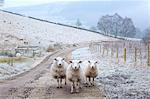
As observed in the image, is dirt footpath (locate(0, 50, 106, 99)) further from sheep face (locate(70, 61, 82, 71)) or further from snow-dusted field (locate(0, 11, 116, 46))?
snow-dusted field (locate(0, 11, 116, 46))

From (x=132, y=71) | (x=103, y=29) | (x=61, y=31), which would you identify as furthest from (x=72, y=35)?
A: (x=132, y=71)

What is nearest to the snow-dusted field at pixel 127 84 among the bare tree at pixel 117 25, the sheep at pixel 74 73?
the sheep at pixel 74 73

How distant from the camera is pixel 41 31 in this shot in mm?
105438

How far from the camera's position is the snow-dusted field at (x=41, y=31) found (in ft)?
303

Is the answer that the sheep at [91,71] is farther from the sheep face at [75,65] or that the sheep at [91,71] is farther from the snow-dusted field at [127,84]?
the sheep face at [75,65]

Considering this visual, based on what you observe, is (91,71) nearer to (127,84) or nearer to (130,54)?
(127,84)

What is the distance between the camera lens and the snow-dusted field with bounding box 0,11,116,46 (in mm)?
92319

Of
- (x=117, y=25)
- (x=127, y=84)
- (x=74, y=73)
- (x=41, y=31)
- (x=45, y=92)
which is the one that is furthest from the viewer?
(x=117, y=25)

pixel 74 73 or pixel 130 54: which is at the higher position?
pixel 130 54

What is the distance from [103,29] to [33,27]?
181ft

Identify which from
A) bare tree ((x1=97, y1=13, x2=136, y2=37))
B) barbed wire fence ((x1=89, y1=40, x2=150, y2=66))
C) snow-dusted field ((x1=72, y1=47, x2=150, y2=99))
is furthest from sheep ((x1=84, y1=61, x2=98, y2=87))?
bare tree ((x1=97, y1=13, x2=136, y2=37))

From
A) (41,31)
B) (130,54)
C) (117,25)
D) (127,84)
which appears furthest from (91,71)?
(117,25)

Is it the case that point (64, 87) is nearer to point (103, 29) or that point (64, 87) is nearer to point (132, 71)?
point (132, 71)

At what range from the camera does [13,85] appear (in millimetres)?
19312
